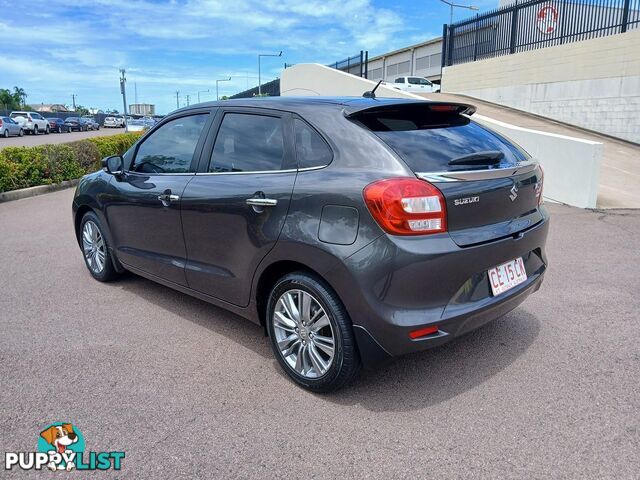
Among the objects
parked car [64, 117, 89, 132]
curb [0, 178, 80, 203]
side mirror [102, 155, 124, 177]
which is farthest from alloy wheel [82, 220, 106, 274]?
parked car [64, 117, 89, 132]

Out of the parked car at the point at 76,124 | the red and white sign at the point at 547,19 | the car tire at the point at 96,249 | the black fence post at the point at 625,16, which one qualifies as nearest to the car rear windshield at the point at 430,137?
the car tire at the point at 96,249

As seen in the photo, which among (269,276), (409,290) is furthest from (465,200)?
(269,276)

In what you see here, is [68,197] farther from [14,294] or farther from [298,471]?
[298,471]

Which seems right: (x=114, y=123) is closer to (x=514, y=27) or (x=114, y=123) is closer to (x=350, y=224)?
(x=514, y=27)

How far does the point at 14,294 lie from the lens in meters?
4.95

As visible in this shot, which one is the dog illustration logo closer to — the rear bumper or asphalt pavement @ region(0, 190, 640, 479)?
asphalt pavement @ region(0, 190, 640, 479)

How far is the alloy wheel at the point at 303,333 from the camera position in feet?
9.87

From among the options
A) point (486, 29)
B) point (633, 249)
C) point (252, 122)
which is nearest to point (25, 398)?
point (252, 122)

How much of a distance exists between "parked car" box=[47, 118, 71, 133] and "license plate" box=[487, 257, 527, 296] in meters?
49.8

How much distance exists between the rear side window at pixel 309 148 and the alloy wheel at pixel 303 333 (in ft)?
2.51

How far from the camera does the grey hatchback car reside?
271 centimetres

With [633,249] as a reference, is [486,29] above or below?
above

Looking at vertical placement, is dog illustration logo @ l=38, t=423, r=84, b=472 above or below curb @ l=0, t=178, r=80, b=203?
below

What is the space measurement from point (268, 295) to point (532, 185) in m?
1.85
